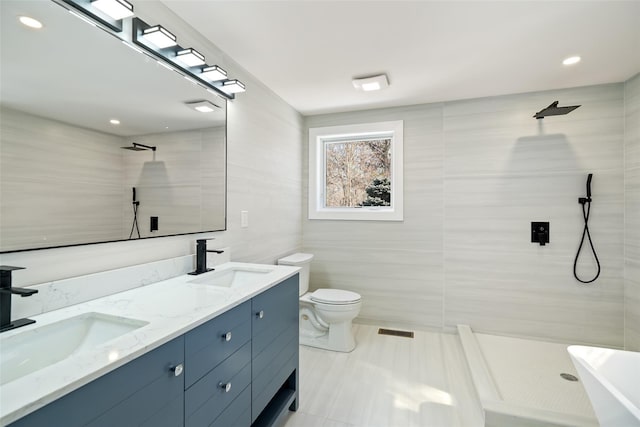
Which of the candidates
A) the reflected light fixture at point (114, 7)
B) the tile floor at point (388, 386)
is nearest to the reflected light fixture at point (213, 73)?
the reflected light fixture at point (114, 7)

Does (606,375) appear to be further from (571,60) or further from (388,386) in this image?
(571,60)

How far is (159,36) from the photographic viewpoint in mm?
1386

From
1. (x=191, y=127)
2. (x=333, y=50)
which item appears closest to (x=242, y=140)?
(x=191, y=127)

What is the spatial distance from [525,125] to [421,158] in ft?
3.05

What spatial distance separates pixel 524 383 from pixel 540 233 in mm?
1309

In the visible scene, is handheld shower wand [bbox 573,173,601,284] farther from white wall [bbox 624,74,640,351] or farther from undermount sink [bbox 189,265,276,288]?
undermount sink [bbox 189,265,276,288]

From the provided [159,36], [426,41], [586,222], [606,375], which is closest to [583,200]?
[586,222]

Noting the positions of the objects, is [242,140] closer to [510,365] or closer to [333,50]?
[333,50]

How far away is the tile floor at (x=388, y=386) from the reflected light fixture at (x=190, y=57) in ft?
6.86

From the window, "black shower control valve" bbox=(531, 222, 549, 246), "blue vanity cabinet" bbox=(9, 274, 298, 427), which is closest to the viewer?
"blue vanity cabinet" bbox=(9, 274, 298, 427)

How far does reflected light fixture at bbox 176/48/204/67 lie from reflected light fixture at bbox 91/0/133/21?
31 centimetres

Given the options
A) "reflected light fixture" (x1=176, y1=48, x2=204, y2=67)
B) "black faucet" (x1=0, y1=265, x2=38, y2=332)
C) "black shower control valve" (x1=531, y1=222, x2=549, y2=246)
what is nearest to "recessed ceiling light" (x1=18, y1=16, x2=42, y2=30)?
"reflected light fixture" (x1=176, y1=48, x2=204, y2=67)

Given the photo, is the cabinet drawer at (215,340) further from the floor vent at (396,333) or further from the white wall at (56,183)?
the floor vent at (396,333)

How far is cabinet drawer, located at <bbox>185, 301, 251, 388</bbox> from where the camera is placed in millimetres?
985
